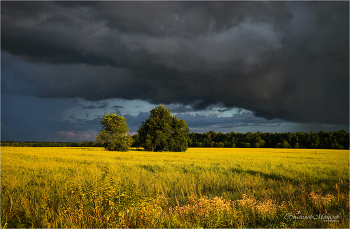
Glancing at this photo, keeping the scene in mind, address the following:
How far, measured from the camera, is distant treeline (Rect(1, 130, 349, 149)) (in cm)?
9631

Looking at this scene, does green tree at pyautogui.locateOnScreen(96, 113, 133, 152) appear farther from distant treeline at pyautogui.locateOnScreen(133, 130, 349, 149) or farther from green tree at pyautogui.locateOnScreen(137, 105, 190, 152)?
distant treeline at pyautogui.locateOnScreen(133, 130, 349, 149)

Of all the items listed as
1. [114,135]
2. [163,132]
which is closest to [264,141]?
[163,132]

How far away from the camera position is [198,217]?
240 inches

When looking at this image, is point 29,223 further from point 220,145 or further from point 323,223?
point 220,145

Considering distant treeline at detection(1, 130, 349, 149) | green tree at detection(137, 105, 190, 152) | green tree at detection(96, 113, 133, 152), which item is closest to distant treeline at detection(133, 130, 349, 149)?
distant treeline at detection(1, 130, 349, 149)

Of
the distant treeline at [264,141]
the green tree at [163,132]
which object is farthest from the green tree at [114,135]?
the distant treeline at [264,141]

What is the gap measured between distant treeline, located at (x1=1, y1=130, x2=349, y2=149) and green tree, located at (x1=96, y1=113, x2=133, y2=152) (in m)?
33.3

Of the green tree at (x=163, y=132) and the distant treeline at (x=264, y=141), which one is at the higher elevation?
the green tree at (x=163, y=132)

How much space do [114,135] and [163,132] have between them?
14.7 m

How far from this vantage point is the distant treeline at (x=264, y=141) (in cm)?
9631

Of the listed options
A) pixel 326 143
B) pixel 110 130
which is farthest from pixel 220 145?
pixel 110 130

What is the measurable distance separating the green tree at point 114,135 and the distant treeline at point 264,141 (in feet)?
109

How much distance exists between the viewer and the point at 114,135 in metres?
57.8

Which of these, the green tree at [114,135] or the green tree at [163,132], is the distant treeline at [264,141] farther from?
the green tree at [114,135]
